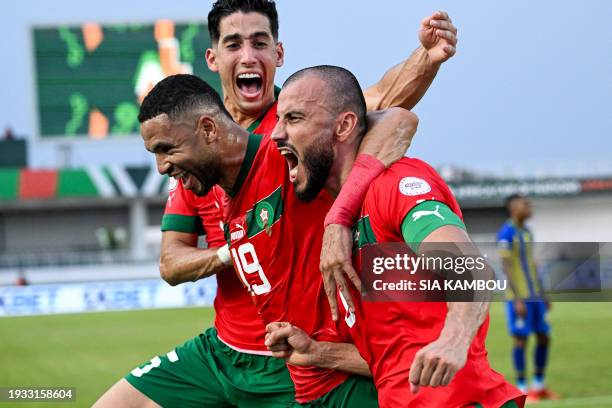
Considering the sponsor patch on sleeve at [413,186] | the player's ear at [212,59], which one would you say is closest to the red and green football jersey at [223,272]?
the player's ear at [212,59]

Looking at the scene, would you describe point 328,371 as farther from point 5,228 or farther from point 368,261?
point 5,228

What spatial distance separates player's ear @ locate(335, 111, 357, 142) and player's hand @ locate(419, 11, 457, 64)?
0.75 metres

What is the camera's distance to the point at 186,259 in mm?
4758

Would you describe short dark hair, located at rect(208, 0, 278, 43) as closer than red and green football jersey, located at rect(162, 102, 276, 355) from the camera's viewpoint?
Result: No

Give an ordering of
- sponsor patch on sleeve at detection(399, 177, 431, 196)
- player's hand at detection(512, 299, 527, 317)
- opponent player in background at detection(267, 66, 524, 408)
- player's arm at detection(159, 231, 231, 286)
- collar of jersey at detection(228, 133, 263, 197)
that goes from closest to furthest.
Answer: opponent player in background at detection(267, 66, 524, 408) < sponsor patch on sleeve at detection(399, 177, 431, 196) < collar of jersey at detection(228, 133, 263, 197) < player's arm at detection(159, 231, 231, 286) < player's hand at detection(512, 299, 527, 317)

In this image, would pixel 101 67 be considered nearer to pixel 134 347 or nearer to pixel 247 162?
pixel 134 347

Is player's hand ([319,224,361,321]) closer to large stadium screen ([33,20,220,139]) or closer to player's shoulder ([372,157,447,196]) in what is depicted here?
player's shoulder ([372,157,447,196])

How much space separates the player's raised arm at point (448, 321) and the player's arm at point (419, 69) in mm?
1227

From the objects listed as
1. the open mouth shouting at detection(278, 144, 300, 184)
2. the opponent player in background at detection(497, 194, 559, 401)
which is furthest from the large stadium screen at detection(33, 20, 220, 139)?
the open mouth shouting at detection(278, 144, 300, 184)

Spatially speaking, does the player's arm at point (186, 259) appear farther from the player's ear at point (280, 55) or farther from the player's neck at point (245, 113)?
the player's ear at point (280, 55)

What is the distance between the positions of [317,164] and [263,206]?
544mm

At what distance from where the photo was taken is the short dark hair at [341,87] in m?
3.54

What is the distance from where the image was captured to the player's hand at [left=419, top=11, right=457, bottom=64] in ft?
13.4

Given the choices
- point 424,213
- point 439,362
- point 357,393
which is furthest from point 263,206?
point 439,362
